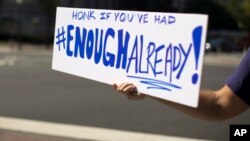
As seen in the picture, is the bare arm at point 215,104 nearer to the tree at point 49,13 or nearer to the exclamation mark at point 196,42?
the exclamation mark at point 196,42

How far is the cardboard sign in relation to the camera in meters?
2.71

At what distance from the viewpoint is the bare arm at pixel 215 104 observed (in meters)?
2.92

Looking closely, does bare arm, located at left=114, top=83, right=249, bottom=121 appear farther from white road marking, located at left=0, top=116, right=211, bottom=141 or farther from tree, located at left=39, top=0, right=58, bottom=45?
tree, located at left=39, top=0, right=58, bottom=45

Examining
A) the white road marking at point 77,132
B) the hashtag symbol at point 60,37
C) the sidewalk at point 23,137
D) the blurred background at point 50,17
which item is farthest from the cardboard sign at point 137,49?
the blurred background at point 50,17

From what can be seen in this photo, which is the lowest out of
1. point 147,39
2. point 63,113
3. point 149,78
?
point 63,113

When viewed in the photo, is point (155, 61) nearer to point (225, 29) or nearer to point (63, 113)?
point (63, 113)

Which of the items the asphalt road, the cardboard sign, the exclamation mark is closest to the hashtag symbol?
the cardboard sign

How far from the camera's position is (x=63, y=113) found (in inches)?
411

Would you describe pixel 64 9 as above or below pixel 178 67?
above

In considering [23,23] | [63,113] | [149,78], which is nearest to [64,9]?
[149,78]

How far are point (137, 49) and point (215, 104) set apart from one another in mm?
481

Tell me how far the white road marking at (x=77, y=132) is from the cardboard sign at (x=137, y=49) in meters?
4.55

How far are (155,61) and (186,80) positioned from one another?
10.3 inches

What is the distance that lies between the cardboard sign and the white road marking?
4.55m
